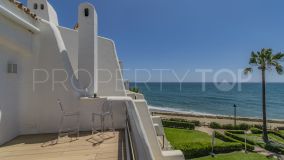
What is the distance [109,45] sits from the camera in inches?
343

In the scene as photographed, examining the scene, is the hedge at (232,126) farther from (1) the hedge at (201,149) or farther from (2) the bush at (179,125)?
(1) the hedge at (201,149)

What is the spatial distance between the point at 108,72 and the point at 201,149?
894cm

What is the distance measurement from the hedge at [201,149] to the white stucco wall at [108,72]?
7.12 meters

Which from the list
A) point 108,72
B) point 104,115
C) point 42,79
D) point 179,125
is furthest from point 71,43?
point 179,125

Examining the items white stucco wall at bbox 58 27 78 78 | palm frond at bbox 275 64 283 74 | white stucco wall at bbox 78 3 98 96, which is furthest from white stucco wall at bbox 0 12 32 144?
palm frond at bbox 275 64 283 74

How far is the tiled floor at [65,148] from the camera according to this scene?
3.49 m

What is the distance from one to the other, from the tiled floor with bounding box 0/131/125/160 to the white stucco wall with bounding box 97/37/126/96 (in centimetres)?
321

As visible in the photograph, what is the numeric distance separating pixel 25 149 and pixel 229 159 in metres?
12.0

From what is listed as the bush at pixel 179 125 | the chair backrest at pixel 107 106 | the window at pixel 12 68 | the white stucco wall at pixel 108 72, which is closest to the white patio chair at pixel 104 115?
the chair backrest at pixel 107 106

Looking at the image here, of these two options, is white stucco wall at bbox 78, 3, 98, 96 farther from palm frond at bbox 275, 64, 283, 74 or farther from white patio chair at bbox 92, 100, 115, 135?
palm frond at bbox 275, 64, 283, 74

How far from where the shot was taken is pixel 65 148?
394 centimetres

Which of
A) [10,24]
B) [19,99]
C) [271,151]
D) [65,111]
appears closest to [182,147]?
[271,151]

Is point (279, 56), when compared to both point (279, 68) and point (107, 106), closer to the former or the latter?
point (279, 68)

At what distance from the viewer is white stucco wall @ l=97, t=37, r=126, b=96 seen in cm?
797
